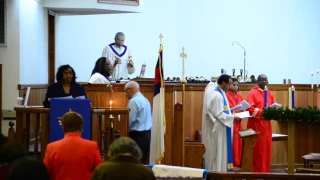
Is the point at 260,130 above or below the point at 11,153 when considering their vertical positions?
below

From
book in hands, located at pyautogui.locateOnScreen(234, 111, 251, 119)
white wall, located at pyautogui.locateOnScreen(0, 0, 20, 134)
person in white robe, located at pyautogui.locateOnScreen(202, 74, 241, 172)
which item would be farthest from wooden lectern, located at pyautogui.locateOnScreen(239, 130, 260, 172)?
white wall, located at pyautogui.locateOnScreen(0, 0, 20, 134)

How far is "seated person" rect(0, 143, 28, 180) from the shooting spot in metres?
5.58

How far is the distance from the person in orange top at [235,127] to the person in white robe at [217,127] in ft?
2.70

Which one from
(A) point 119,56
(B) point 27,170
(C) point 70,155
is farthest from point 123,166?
(A) point 119,56

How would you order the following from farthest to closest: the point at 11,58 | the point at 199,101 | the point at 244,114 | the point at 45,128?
the point at 199,101
the point at 11,58
the point at 244,114
the point at 45,128

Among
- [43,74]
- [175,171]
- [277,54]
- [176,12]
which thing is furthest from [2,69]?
[277,54]

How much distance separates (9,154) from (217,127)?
6.00m

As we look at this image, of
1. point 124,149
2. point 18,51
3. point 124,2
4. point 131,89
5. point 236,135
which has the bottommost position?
point 236,135

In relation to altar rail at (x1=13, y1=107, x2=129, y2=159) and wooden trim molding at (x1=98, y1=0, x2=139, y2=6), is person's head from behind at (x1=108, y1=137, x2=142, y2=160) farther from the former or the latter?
wooden trim molding at (x1=98, y1=0, x2=139, y2=6)

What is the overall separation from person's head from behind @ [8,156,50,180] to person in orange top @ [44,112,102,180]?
2.47ft

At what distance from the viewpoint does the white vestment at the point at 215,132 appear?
11.0 m

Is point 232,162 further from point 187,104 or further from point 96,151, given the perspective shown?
point 96,151

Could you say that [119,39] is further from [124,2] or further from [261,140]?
[261,140]

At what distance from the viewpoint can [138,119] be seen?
392 inches
